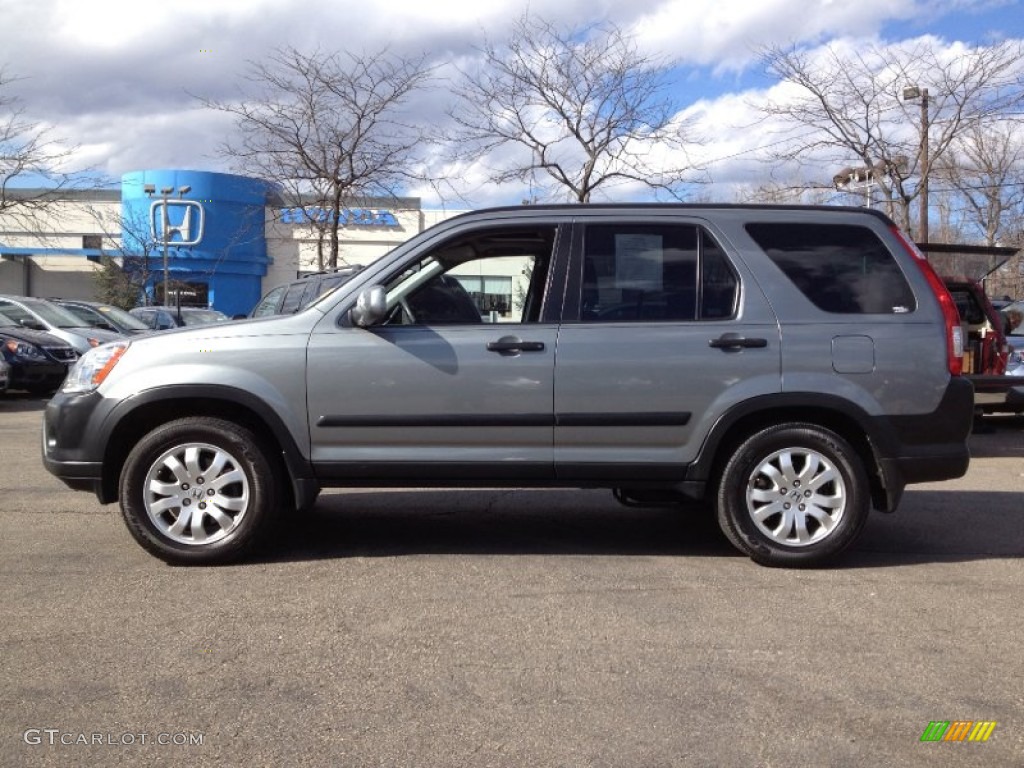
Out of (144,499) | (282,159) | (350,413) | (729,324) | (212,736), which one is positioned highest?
(282,159)

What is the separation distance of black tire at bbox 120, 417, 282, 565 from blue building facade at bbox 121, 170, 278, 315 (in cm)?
3567

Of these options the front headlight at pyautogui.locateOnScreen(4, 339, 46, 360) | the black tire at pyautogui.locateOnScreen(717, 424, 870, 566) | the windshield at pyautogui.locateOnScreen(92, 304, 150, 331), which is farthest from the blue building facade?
the black tire at pyautogui.locateOnScreen(717, 424, 870, 566)

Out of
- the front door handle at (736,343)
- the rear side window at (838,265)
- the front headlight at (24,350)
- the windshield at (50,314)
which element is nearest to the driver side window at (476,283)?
the front door handle at (736,343)

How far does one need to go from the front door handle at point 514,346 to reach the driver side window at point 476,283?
0.49ft

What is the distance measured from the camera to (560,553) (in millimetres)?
5820

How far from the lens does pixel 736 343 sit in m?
5.30

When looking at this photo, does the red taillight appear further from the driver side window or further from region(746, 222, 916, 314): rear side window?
the driver side window

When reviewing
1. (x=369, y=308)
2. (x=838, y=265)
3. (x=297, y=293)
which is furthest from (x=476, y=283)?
(x=297, y=293)

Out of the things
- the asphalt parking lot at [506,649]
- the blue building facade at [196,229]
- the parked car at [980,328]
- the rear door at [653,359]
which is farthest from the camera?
the blue building facade at [196,229]

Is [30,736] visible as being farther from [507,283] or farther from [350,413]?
[507,283]

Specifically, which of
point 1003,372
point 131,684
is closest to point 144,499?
point 131,684

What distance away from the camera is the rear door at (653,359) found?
5.28 m

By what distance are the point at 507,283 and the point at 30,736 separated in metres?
3.30

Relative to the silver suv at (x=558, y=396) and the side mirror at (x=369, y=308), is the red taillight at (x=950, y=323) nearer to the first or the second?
the silver suv at (x=558, y=396)
